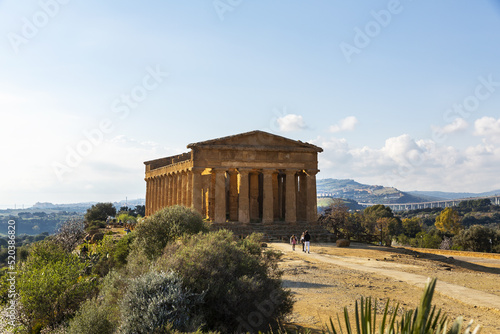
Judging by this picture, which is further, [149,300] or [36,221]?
[36,221]

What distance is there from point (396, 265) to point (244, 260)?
1544 cm

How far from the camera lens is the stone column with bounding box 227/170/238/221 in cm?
4422

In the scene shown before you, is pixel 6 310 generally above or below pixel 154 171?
below

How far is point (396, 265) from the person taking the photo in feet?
79.2

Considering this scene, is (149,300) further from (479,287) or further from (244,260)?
(479,287)

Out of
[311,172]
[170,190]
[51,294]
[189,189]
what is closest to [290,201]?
[311,172]

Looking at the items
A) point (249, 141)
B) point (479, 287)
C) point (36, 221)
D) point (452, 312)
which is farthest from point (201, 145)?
point (36, 221)

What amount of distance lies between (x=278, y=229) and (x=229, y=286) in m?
28.7

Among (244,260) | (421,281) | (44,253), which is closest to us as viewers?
(244,260)

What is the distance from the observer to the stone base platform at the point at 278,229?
37.0 metres

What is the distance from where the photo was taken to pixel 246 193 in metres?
39.3

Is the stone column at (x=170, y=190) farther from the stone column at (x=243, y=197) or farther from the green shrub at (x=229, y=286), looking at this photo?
the green shrub at (x=229, y=286)

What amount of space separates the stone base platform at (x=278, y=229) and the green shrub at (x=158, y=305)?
26.7 metres

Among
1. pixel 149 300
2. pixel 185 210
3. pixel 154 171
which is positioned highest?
pixel 154 171
